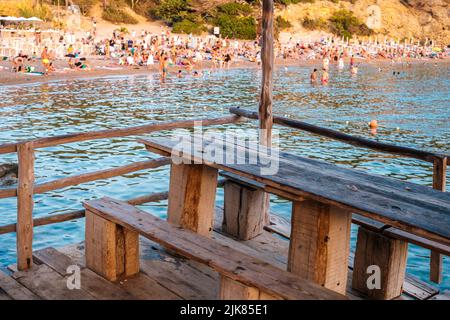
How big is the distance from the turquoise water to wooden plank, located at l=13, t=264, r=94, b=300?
10.6 feet

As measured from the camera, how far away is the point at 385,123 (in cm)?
2117

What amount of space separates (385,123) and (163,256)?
1756 cm

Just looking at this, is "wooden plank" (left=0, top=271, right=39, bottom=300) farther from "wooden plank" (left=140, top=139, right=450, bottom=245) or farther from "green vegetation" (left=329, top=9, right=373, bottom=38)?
"green vegetation" (left=329, top=9, right=373, bottom=38)

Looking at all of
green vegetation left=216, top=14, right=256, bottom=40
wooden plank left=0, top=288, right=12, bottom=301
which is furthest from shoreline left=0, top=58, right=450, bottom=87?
wooden plank left=0, top=288, right=12, bottom=301

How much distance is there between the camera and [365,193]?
11.6ft

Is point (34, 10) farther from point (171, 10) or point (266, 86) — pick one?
point (266, 86)

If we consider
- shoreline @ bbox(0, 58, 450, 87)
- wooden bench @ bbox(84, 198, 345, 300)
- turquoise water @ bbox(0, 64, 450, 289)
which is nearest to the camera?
wooden bench @ bbox(84, 198, 345, 300)

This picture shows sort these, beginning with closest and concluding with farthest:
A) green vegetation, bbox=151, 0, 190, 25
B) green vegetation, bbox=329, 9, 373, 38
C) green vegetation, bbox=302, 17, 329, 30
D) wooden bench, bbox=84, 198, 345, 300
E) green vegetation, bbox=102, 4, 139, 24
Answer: wooden bench, bbox=84, 198, 345, 300, green vegetation, bbox=102, 4, 139, 24, green vegetation, bbox=151, 0, 190, 25, green vegetation, bbox=302, 17, 329, 30, green vegetation, bbox=329, 9, 373, 38

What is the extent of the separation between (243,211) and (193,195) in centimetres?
60

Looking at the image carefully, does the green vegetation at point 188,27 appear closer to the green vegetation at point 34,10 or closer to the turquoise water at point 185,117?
the green vegetation at point 34,10

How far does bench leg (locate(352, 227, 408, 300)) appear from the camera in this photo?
4285mm
